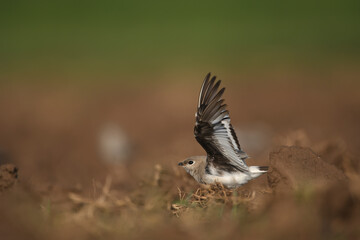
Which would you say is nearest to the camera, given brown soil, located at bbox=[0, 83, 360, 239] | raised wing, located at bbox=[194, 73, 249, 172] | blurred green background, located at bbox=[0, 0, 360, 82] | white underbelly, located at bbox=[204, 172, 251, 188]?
brown soil, located at bbox=[0, 83, 360, 239]

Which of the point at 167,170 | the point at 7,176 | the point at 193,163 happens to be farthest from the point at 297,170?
the point at 7,176

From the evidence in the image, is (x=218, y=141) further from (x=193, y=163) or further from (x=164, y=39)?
(x=164, y=39)

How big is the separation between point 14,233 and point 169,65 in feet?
68.0

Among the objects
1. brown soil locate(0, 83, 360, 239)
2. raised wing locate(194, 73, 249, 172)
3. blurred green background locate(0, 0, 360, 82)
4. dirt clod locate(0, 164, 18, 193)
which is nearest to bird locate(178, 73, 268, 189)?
raised wing locate(194, 73, 249, 172)

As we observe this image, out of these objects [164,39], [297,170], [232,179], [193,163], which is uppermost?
[164,39]

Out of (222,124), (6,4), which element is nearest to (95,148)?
(222,124)

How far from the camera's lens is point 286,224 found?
12.7ft

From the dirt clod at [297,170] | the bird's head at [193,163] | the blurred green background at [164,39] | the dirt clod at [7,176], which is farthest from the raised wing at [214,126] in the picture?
the blurred green background at [164,39]

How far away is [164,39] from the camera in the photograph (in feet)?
97.3

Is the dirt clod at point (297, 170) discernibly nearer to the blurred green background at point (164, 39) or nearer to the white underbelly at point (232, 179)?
the white underbelly at point (232, 179)

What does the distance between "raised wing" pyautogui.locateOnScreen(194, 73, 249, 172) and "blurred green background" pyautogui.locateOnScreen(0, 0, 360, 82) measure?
16.8 m

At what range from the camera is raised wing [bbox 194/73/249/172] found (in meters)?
5.61

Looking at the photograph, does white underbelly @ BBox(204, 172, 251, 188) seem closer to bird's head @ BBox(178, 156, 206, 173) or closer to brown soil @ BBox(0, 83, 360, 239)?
brown soil @ BBox(0, 83, 360, 239)

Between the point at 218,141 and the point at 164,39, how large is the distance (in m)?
24.5
